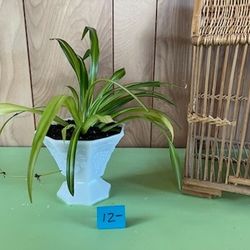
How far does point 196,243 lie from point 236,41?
38 centimetres

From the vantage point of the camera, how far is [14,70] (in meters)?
0.88

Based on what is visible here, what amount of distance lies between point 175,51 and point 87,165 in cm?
41

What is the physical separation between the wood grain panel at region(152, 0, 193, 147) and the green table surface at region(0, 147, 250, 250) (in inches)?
7.9

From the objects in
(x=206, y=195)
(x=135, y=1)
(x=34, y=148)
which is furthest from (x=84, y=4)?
(x=206, y=195)

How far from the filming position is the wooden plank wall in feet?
2.71

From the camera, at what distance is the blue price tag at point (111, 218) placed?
61 cm

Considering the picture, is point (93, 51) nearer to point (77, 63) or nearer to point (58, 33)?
point (77, 63)

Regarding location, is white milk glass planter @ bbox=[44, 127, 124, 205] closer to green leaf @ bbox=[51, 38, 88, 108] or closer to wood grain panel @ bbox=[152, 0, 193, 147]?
green leaf @ bbox=[51, 38, 88, 108]

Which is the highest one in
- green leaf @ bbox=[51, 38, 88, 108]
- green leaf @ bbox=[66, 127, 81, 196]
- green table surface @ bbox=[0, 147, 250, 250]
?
green leaf @ bbox=[51, 38, 88, 108]

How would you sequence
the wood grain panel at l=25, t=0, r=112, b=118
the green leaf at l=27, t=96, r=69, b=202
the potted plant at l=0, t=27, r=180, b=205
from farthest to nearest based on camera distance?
the wood grain panel at l=25, t=0, r=112, b=118 → the potted plant at l=0, t=27, r=180, b=205 → the green leaf at l=27, t=96, r=69, b=202

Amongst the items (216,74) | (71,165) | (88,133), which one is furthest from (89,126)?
(216,74)

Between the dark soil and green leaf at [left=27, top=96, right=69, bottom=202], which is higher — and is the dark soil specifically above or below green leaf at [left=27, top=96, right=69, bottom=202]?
below

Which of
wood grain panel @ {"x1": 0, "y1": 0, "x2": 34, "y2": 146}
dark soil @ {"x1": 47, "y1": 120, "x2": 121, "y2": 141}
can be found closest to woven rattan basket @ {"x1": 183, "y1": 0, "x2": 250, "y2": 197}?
→ dark soil @ {"x1": 47, "y1": 120, "x2": 121, "y2": 141}

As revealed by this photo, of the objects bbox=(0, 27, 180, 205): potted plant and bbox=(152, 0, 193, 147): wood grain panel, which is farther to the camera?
bbox=(152, 0, 193, 147): wood grain panel
